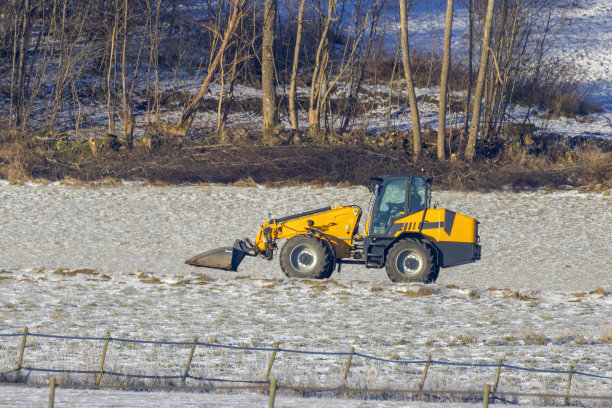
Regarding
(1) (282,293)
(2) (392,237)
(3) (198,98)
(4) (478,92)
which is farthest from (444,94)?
(1) (282,293)

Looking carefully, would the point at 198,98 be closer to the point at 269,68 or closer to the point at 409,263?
the point at 269,68

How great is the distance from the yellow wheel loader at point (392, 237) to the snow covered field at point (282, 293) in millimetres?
433

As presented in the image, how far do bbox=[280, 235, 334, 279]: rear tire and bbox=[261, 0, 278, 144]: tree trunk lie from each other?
685 inches

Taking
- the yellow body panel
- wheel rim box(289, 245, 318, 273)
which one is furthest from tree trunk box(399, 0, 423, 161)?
wheel rim box(289, 245, 318, 273)

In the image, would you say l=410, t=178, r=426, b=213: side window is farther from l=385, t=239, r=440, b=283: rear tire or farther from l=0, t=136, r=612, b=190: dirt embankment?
l=0, t=136, r=612, b=190: dirt embankment

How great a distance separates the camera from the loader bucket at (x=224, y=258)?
789 inches

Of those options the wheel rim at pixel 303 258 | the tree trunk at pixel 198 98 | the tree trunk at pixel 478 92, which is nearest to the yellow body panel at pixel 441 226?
the wheel rim at pixel 303 258

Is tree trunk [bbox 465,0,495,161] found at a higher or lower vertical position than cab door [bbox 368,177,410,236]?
higher

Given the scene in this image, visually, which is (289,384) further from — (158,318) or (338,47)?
(338,47)

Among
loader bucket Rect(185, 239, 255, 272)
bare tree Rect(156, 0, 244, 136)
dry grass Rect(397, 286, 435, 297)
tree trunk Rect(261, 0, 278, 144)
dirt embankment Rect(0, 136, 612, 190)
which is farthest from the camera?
tree trunk Rect(261, 0, 278, 144)

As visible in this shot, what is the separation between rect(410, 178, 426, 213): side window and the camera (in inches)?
762

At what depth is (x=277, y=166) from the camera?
33125 millimetres

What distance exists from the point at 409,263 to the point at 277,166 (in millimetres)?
14444

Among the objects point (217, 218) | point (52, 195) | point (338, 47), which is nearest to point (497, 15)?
point (338, 47)
